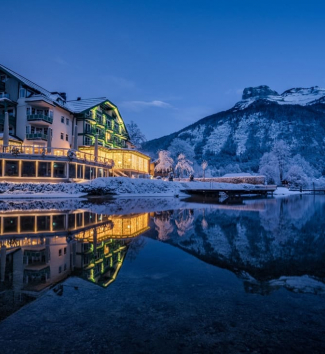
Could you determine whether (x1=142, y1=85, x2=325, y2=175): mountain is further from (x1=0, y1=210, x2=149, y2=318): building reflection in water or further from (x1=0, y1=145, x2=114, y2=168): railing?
(x1=0, y1=210, x2=149, y2=318): building reflection in water

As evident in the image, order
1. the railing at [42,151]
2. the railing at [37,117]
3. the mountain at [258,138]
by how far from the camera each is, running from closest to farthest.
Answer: the railing at [42,151], the railing at [37,117], the mountain at [258,138]

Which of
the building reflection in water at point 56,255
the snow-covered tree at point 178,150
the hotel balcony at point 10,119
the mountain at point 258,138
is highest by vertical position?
the mountain at point 258,138

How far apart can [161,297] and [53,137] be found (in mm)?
39690

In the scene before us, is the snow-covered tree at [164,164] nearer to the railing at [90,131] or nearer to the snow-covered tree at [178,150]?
the snow-covered tree at [178,150]

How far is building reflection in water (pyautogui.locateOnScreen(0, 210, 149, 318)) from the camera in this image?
4234 millimetres

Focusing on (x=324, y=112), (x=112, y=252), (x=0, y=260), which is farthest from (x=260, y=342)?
(x=324, y=112)

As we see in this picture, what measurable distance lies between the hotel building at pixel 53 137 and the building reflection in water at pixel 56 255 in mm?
22482

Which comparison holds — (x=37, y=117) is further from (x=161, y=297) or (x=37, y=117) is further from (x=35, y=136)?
(x=161, y=297)

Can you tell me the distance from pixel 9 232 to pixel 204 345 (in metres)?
8.09

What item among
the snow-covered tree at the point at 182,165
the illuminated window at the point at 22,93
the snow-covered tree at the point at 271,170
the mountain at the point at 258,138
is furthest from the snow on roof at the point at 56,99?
the mountain at the point at 258,138

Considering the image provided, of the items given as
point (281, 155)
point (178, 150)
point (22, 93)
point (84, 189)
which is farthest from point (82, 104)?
point (281, 155)

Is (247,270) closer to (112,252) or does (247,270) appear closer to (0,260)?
(112,252)

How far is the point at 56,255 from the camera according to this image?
5727 millimetres

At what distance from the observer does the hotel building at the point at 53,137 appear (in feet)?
97.0
